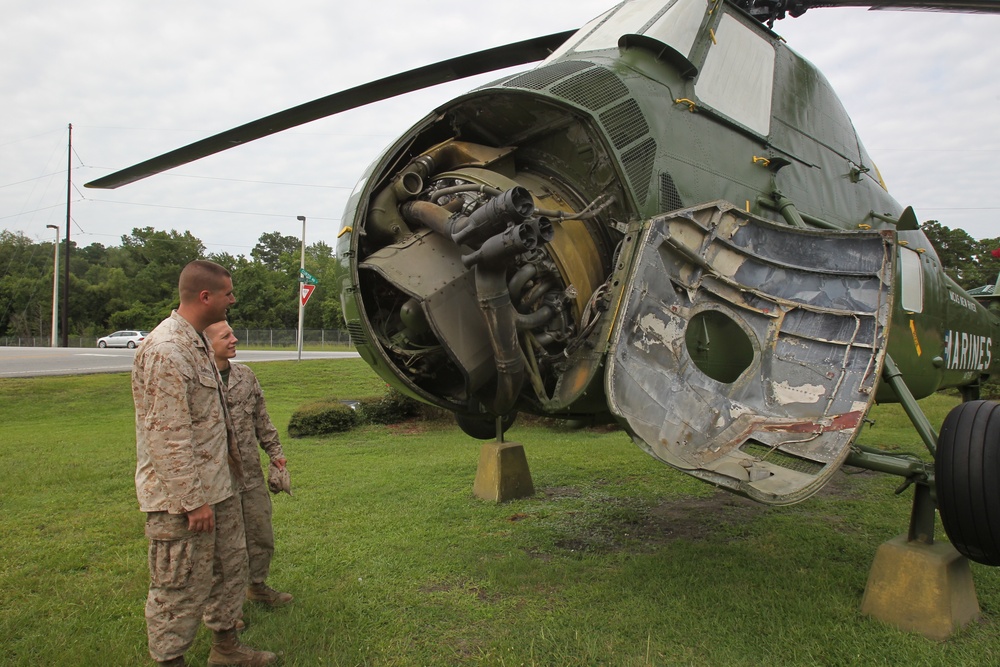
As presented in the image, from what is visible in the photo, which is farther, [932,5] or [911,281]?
[911,281]

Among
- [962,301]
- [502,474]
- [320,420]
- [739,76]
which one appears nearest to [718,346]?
[739,76]

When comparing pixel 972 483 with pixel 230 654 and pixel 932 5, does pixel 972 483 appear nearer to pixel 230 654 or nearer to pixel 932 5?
pixel 230 654

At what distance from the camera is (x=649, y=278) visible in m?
3.95

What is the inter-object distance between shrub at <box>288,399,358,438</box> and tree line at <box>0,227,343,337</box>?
42.0m

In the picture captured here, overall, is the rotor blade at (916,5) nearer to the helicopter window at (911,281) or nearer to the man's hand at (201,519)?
the helicopter window at (911,281)

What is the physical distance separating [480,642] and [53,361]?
2301 centimetres

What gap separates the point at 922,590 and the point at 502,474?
386cm

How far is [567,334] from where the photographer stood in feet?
13.6

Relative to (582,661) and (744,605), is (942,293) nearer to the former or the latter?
(744,605)

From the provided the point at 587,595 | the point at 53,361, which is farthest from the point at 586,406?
the point at 53,361

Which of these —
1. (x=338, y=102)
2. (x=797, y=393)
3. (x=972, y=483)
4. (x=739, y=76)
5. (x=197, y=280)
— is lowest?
(x=972, y=483)

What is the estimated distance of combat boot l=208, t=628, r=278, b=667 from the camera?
130 inches

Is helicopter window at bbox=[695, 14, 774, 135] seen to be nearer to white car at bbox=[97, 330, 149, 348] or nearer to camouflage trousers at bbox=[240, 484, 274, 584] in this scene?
camouflage trousers at bbox=[240, 484, 274, 584]

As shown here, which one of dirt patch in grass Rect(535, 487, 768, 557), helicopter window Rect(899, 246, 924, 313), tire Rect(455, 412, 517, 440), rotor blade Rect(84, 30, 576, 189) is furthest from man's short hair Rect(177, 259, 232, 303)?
helicopter window Rect(899, 246, 924, 313)
